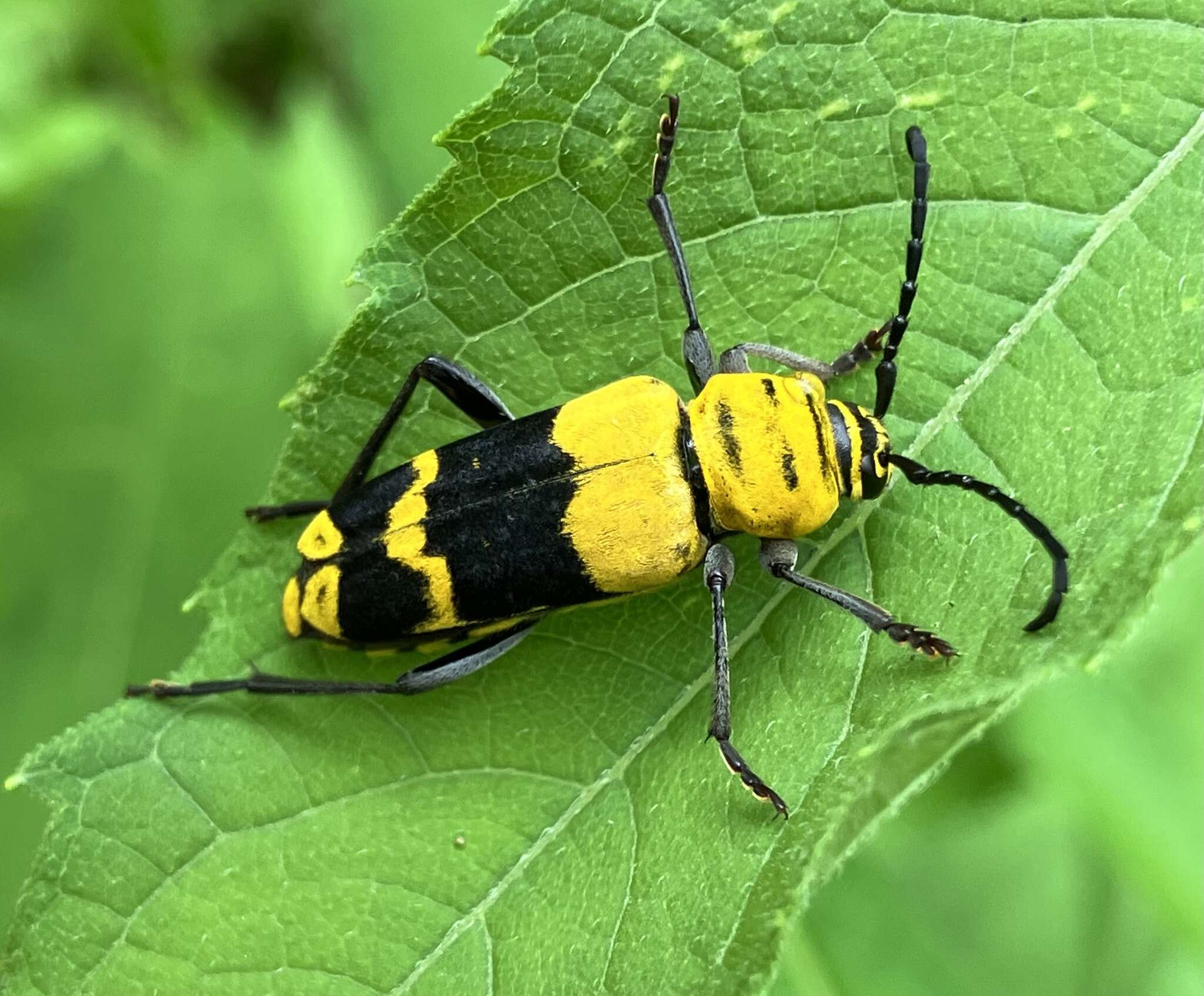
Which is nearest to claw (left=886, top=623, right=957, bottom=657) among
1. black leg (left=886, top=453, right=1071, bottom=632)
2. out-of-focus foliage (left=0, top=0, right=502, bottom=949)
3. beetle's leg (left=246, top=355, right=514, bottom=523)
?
black leg (left=886, top=453, right=1071, bottom=632)

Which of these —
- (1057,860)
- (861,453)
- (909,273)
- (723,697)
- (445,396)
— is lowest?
(1057,860)

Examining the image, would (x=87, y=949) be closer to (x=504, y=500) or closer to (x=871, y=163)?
(x=504, y=500)

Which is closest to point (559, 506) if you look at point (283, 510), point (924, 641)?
point (283, 510)

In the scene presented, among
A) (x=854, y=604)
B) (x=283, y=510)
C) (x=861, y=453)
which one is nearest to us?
(x=854, y=604)

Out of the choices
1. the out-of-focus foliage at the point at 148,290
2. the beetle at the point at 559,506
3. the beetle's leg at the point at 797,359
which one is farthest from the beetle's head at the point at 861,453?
the out-of-focus foliage at the point at 148,290

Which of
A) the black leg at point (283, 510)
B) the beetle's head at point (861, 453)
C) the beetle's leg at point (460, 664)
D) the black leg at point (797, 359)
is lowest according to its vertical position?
the beetle's leg at point (460, 664)

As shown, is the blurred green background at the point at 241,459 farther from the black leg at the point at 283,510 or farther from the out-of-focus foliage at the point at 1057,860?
the black leg at the point at 283,510

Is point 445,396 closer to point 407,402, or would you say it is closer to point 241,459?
point 407,402
